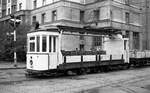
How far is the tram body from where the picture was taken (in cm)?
1546

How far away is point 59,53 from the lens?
1614 cm

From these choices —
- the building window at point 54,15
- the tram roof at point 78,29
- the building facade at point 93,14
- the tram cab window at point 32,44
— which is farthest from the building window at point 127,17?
the tram cab window at point 32,44

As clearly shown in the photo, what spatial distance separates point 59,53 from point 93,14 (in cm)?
2876

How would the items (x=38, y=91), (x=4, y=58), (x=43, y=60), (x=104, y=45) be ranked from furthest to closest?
(x=4, y=58), (x=104, y=45), (x=43, y=60), (x=38, y=91)

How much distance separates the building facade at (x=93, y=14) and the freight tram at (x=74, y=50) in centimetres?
1635

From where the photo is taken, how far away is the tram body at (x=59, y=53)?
50.7 feet

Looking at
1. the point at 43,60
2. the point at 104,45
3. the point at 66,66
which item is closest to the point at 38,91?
the point at 43,60

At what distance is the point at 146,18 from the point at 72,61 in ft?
132

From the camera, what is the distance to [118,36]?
22000 millimetres

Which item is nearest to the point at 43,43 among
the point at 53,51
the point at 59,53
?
the point at 53,51

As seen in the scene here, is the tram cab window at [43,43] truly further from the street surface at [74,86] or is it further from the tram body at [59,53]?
the street surface at [74,86]

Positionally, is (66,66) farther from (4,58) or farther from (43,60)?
(4,58)

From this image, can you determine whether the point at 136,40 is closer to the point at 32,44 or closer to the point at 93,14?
the point at 93,14

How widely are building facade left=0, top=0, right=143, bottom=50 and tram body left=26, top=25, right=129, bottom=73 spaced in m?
18.4
